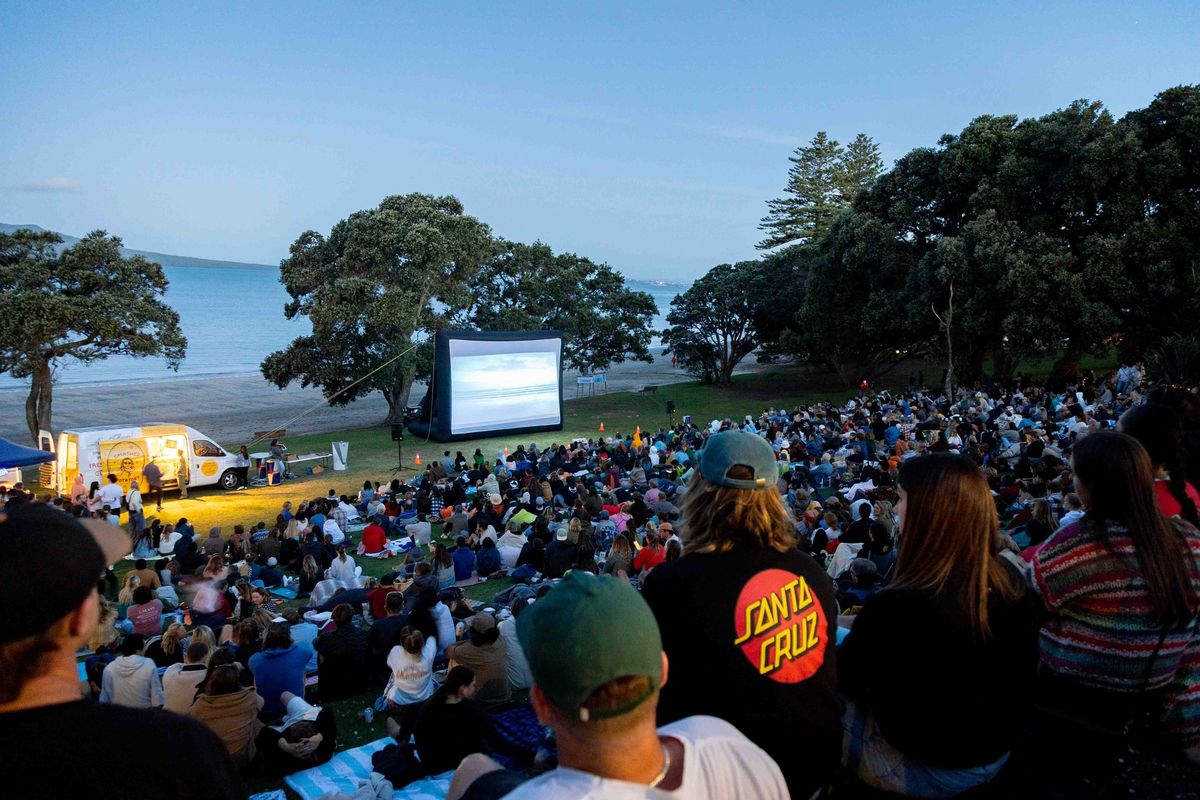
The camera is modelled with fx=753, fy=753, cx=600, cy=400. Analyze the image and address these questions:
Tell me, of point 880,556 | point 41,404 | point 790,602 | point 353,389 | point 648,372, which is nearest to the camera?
point 790,602

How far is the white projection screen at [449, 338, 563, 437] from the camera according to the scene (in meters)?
22.0

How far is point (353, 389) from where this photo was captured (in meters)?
26.0

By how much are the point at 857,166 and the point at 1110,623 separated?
58273mm

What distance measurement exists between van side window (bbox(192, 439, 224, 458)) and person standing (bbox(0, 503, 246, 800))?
16992 mm

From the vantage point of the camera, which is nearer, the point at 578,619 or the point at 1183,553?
the point at 578,619

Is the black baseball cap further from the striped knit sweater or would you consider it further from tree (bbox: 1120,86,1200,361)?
tree (bbox: 1120,86,1200,361)

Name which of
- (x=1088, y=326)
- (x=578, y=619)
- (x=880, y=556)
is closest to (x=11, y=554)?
(x=578, y=619)

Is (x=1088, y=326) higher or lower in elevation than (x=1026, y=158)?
lower

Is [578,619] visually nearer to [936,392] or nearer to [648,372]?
[936,392]

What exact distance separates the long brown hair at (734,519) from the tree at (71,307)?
73.7ft

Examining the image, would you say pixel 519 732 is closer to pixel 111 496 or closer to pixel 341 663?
pixel 341 663

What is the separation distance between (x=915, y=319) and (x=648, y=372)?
29.5 metres

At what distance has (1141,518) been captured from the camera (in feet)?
7.34

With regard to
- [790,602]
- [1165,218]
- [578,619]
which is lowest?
[790,602]
